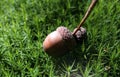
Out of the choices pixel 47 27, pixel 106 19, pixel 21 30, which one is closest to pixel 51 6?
pixel 47 27

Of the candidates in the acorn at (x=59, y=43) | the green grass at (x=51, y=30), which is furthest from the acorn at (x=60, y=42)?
the green grass at (x=51, y=30)

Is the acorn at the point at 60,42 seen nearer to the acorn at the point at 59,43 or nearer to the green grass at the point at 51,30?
the acorn at the point at 59,43

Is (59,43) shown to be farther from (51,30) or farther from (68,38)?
(51,30)

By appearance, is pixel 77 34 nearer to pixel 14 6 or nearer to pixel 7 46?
pixel 7 46

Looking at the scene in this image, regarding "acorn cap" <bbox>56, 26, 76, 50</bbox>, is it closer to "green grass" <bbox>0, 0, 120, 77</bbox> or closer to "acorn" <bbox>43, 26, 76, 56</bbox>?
"acorn" <bbox>43, 26, 76, 56</bbox>

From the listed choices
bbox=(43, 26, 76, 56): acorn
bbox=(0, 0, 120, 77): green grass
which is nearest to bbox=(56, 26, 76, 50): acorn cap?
bbox=(43, 26, 76, 56): acorn
